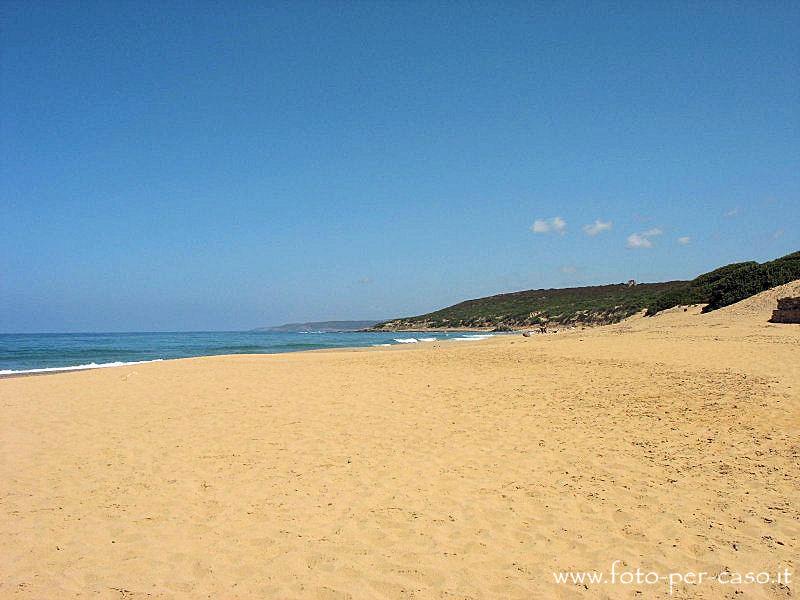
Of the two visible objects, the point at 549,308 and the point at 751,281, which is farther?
the point at 549,308

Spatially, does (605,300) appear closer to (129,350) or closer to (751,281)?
(751,281)

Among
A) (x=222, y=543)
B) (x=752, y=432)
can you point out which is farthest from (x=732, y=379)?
(x=222, y=543)

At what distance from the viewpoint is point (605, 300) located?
7538 centimetres

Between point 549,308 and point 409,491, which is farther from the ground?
point 549,308

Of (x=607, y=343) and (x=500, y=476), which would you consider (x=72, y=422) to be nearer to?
(x=500, y=476)

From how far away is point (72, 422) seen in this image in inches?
388

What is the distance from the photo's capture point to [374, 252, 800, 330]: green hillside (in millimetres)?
30391

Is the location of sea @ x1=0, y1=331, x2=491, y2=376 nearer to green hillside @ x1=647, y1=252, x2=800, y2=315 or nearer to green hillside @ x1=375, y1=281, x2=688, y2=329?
green hillside @ x1=375, y1=281, x2=688, y2=329

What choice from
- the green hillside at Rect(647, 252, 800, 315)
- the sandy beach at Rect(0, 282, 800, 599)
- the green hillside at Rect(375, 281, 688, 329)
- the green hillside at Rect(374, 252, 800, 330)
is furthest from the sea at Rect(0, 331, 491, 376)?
the green hillside at Rect(647, 252, 800, 315)

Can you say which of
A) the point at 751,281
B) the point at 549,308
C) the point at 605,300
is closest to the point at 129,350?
the point at 751,281

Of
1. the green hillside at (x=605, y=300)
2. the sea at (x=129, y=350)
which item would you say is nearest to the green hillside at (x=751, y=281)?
the green hillside at (x=605, y=300)

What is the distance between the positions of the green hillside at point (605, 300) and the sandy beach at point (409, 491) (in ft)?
72.5

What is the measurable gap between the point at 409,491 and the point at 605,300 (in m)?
76.0

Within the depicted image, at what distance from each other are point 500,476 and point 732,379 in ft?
25.0
